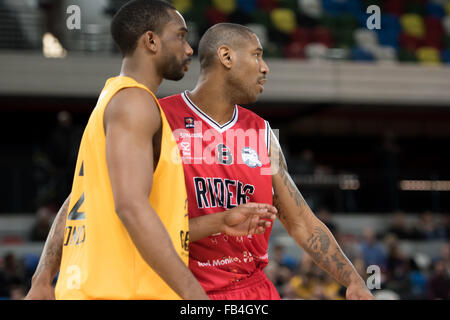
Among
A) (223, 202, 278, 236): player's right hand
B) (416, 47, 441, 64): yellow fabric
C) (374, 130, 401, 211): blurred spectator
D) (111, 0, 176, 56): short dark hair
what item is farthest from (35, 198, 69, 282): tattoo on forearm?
(416, 47, 441, 64): yellow fabric

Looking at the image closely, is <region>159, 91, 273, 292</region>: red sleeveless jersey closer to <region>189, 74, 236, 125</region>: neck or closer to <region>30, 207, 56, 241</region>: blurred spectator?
<region>189, 74, 236, 125</region>: neck

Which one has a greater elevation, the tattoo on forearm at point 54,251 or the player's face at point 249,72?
the player's face at point 249,72

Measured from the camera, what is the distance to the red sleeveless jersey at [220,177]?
2732mm

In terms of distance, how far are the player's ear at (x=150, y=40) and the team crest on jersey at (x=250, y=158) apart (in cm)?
89

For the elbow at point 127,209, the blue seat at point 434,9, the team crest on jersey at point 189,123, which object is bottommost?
the elbow at point 127,209

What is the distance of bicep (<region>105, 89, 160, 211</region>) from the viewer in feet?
6.14

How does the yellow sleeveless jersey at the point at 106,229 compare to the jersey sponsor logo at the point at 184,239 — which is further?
the jersey sponsor logo at the point at 184,239

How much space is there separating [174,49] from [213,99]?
2.49 feet

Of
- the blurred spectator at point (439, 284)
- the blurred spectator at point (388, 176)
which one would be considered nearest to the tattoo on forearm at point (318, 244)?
the blurred spectator at point (439, 284)

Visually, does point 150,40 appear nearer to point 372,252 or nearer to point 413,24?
point 372,252

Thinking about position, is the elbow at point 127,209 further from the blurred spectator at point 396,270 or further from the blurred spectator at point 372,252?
the blurred spectator at point 372,252

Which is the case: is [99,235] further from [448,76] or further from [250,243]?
[448,76]

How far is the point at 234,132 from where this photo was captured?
2.95 metres

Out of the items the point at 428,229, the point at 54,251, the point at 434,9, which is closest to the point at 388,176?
the point at 428,229
